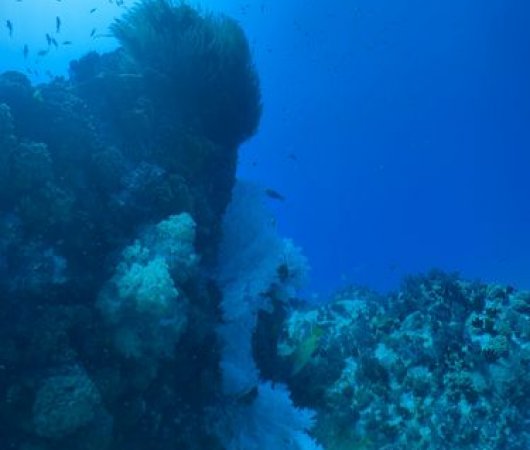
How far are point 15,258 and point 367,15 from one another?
92902 millimetres

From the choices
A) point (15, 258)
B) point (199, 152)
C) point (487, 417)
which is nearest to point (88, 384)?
point (15, 258)

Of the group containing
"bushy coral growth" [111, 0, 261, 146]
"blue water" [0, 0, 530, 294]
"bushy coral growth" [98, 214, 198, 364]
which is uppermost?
"blue water" [0, 0, 530, 294]

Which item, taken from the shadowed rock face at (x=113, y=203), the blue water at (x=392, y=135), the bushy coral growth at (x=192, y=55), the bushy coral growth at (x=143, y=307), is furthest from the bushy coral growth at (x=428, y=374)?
the blue water at (x=392, y=135)

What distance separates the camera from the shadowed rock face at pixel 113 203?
486 cm

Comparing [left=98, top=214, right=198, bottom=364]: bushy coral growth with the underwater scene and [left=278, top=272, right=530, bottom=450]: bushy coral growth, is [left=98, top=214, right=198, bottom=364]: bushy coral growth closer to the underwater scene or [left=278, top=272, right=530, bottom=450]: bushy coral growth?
the underwater scene

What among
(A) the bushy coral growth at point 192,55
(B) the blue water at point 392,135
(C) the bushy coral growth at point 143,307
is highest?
(B) the blue water at point 392,135

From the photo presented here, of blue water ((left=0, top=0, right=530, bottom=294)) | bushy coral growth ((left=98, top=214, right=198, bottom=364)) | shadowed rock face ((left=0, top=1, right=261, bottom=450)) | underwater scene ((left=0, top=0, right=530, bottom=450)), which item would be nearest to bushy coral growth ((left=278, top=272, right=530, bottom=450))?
underwater scene ((left=0, top=0, right=530, bottom=450))

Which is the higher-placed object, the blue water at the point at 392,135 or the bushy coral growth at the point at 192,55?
the blue water at the point at 392,135

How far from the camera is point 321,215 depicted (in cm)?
15462

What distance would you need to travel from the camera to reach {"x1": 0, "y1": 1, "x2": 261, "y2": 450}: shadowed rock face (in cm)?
486

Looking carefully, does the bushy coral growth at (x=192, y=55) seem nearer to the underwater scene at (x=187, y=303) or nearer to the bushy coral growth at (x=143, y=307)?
the underwater scene at (x=187, y=303)

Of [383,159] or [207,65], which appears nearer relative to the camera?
[207,65]

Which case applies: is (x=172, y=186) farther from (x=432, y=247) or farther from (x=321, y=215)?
(x=321, y=215)

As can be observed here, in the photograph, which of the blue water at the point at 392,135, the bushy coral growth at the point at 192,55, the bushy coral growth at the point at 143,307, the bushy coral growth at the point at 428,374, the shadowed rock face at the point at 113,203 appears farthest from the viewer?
the blue water at the point at 392,135
